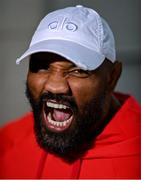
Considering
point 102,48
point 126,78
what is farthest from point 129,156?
point 126,78

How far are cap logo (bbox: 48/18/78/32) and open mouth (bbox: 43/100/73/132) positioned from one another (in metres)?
0.38

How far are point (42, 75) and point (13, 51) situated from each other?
182cm

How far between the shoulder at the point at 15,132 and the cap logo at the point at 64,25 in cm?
61

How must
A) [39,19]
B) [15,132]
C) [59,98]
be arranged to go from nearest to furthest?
[59,98] → [15,132] → [39,19]

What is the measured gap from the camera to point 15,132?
351 centimetres

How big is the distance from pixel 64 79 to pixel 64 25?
0.97ft

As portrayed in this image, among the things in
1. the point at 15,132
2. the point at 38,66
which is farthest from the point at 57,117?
the point at 15,132

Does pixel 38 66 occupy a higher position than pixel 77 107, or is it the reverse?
pixel 38 66

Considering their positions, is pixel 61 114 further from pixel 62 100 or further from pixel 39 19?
pixel 39 19

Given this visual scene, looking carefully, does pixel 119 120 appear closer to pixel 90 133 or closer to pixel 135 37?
pixel 90 133

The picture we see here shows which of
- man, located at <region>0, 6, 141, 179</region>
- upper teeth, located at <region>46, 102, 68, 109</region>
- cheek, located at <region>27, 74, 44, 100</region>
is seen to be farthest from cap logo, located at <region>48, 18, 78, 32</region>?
upper teeth, located at <region>46, 102, 68, 109</region>

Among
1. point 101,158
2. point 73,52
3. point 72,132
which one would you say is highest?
point 73,52

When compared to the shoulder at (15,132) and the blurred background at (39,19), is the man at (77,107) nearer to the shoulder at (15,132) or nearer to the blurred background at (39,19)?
the shoulder at (15,132)

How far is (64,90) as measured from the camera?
2930mm
